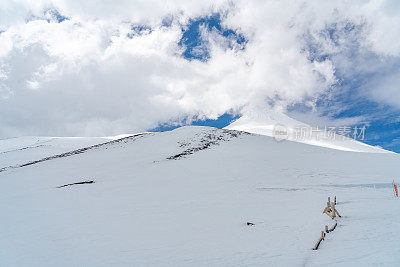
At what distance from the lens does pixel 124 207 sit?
12891 mm

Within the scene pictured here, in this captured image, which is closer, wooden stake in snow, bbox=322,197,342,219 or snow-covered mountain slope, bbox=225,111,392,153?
wooden stake in snow, bbox=322,197,342,219

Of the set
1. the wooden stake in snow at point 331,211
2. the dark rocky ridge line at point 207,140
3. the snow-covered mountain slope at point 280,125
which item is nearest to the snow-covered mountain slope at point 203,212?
the wooden stake in snow at point 331,211

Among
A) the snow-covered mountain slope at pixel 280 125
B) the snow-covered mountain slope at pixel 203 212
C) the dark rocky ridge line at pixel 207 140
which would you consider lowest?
the snow-covered mountain slope at pixel 203 212

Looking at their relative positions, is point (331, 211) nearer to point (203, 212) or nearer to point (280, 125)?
point (203, 212)

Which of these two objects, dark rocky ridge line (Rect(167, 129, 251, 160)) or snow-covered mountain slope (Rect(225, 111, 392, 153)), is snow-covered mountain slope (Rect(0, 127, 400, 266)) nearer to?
dark rocky ridge line (Rect(167, 129, 251, 160))

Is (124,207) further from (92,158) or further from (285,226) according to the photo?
(92,158)

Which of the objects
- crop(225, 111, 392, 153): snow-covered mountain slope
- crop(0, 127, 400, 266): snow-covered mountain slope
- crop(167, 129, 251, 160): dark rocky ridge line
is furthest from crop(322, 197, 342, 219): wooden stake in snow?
crop(225, 111, 392, 153): snow-covered mountain slope

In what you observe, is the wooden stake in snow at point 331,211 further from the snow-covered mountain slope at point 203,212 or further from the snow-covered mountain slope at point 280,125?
the snow-covered mountain slope at point 280,125

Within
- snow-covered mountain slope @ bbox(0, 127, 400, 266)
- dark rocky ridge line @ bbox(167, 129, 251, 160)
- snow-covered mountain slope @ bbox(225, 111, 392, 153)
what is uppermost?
snow-covered mountain slope @ bbox(225, 111, 392, 153)

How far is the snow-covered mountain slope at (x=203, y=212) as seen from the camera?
23.0 feet

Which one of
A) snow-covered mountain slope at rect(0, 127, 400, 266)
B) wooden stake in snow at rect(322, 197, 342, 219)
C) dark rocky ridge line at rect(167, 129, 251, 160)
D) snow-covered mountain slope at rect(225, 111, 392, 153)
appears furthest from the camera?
snow-covered mountain slope at rect(225, 111, 392, 153)

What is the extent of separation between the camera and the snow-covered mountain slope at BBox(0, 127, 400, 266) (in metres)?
7.00

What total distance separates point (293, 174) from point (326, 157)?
9542 mm

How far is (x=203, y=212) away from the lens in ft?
38.3
